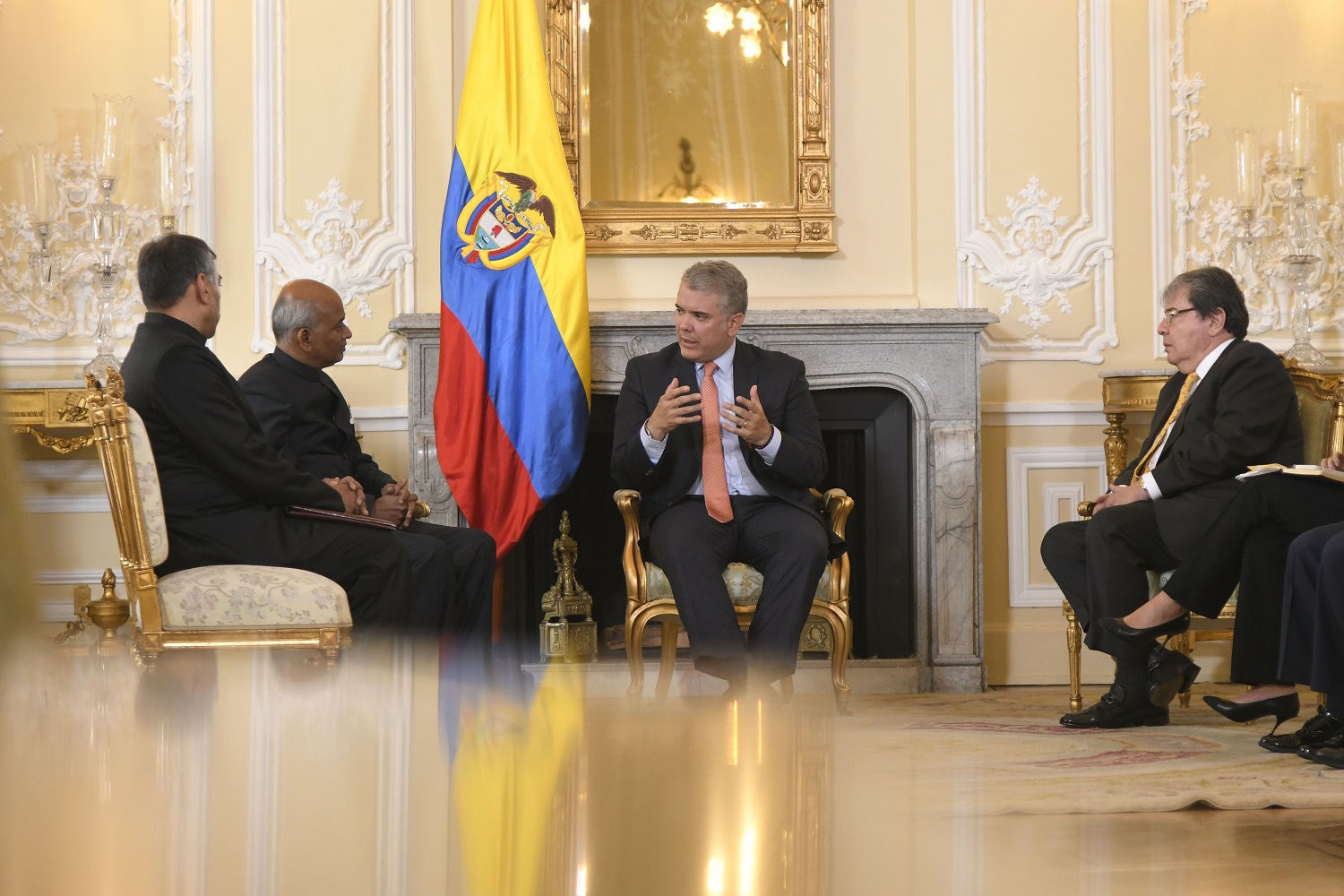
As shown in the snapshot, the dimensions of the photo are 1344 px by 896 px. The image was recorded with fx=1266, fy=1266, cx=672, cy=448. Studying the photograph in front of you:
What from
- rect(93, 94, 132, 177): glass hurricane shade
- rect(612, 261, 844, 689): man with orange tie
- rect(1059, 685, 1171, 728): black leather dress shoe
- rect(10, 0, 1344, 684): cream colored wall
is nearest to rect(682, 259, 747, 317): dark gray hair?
rect(612, 261, 844, 689): man with orange tie

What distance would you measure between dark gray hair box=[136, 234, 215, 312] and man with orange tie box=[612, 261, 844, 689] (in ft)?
4.17

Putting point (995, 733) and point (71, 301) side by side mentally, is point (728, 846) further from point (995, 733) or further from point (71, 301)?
point (71, 301)

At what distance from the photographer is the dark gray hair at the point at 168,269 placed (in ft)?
10.8

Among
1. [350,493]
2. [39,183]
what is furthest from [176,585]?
[39,183]

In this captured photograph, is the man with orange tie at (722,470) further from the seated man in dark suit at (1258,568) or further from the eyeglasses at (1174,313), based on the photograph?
the eyeglasses at (1174,313)

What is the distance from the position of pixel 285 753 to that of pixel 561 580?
167 inches

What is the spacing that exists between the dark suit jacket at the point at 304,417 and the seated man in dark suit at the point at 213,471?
398 millimetres

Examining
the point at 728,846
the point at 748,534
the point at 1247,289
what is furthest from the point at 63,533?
the point at 728,846

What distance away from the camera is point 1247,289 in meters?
4.75

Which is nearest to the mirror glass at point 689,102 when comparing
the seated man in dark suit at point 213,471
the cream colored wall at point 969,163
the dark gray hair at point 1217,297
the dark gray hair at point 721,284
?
the cream colored wall at point 969,163

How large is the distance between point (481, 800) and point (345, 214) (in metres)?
4.65

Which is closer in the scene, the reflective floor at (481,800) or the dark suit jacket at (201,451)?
the reflective floor at (481,800)

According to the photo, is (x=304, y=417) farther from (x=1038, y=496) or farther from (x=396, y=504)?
(x=1038, y=496)

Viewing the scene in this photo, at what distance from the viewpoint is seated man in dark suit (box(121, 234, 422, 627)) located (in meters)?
3.14
